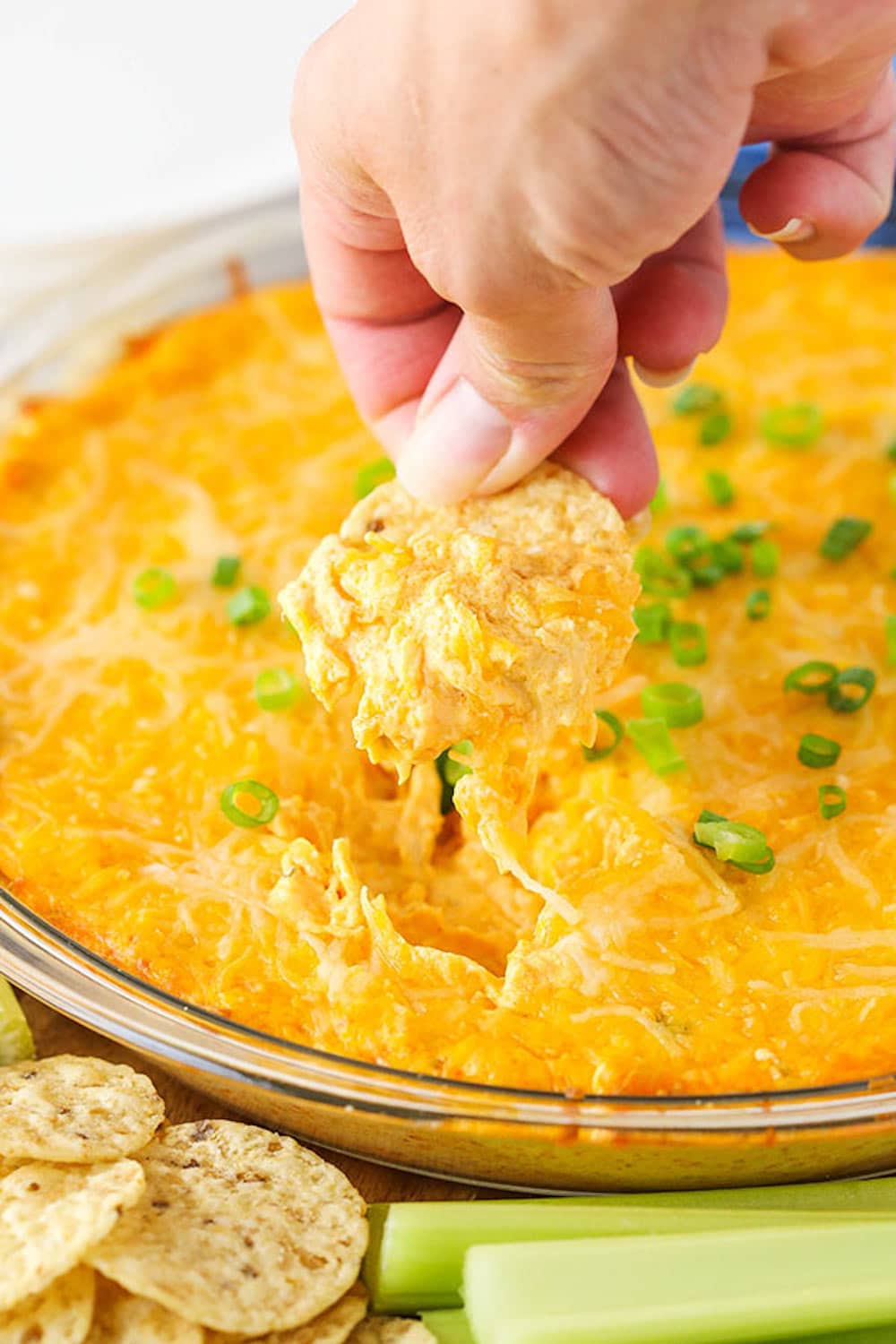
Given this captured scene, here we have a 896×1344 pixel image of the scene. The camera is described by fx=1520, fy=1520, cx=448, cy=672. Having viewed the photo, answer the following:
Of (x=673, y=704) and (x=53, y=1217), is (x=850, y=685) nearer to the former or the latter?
(x=673, y=704)

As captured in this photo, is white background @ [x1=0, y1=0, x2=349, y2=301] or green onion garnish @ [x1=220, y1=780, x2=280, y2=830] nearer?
green onion garnish @ [x1=220, y1=780, x2=280, y2=830]

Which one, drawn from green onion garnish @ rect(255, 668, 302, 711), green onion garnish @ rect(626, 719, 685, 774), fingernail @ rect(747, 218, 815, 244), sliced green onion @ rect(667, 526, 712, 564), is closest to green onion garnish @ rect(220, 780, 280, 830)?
green onion garnish @ rect(255, 668, 302, 711)

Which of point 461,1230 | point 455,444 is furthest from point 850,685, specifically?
point 461,1230

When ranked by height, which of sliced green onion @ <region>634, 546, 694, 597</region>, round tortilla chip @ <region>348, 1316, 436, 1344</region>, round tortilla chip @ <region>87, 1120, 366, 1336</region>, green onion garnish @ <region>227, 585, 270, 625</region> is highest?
green onion garnish @ <region>227, 585, 270, 625</region>

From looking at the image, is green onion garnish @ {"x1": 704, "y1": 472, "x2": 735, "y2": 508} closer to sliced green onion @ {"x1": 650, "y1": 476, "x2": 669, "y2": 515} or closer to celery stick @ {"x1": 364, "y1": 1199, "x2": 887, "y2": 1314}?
sliced green onion @ {"x1": 650, "y1": 476, "x2": 669, "y2": 515}

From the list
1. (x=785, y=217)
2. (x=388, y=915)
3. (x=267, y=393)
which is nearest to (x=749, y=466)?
(x=785, y=217)

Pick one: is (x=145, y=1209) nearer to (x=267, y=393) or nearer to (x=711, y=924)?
(x=711, y=924)
